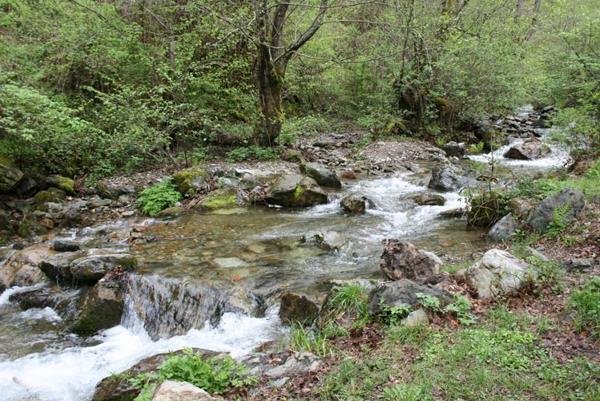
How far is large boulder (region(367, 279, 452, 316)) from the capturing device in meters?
4.81

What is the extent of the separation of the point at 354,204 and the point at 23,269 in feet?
21.4

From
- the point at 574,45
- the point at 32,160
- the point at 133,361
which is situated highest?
the point at 574,45

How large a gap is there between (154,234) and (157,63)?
6.98 metres

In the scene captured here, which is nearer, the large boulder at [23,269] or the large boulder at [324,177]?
the large boulder at [23,269]

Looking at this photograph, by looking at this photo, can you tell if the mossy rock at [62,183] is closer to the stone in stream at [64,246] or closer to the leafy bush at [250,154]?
the stone in stream at [64,246]

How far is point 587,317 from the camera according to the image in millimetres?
4234

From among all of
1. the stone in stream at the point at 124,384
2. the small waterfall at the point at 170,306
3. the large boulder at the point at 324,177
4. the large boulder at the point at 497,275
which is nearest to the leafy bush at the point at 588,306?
the large boulder at the point at 497,275

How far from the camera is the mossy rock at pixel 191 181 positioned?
37.1 ft

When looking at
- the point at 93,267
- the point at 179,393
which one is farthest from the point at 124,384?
the point at 93,267

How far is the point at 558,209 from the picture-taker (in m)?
7.07

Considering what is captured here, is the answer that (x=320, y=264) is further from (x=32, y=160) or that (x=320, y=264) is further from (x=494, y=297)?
(x=32, y=160)

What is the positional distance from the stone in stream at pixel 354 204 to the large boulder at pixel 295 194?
0.72 m

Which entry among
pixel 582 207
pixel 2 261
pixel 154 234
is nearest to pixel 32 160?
pixel 2 261

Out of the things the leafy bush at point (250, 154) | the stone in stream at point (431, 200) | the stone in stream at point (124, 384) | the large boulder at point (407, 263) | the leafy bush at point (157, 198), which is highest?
the leafy bush at point (250, 154)
